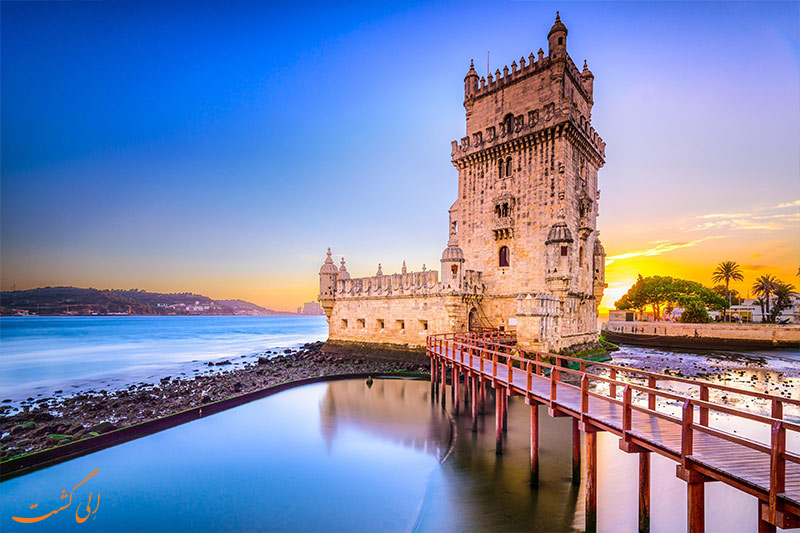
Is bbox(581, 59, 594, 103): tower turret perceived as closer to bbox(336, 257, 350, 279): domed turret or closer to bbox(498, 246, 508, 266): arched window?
Answer: bbox(498, 246, 508, 266): arched window

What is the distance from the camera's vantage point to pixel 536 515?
762 centimetres

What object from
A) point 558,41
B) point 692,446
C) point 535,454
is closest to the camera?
point 692,446

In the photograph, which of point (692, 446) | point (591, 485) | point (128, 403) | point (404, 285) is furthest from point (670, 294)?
point (128, 403)

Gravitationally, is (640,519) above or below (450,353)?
below

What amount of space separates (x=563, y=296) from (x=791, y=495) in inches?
668


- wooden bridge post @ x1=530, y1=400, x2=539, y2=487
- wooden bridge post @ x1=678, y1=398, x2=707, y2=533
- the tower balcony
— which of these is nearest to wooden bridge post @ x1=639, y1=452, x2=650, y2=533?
wooden bridge post @ x1=678, y1=398, x2=707, y2=533

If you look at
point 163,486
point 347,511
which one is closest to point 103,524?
point 163,486

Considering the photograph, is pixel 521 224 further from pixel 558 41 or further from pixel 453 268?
pixel 558 41

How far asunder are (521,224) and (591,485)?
17.2m

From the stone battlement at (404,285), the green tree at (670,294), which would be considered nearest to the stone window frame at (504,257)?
the stone battlement at (404,285)

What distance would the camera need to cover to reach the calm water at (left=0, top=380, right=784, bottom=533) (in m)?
7.94

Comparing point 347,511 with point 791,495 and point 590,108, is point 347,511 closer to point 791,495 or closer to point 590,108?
point 791,495

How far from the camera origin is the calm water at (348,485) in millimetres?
7941

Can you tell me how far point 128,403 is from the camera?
17312 millimetres
